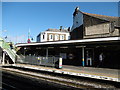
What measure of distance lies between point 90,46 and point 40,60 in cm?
727

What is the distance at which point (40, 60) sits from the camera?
17297 millimetres

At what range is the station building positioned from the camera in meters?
15.1

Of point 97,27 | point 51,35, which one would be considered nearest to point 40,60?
point 97,27

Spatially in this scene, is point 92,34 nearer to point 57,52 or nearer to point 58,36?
point 57,52

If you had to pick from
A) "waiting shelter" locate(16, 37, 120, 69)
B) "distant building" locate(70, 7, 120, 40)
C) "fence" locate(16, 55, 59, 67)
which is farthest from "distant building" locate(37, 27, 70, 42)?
"fence" locate(16, 55, 59, 67)

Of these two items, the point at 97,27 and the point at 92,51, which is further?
the point at 97,27

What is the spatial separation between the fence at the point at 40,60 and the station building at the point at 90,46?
1661 mm

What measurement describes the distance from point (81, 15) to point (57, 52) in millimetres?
11836

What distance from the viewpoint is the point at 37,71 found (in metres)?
15.8

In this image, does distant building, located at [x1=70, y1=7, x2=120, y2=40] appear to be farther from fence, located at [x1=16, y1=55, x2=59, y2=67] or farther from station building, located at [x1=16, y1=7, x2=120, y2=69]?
fence, located at [x1=16, y1=55, x2=59, y2=67]

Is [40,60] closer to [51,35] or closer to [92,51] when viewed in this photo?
[92,51]

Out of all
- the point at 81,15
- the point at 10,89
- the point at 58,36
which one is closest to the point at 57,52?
the point at 81,15

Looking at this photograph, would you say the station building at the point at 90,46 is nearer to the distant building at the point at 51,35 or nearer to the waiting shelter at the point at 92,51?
the waiting shelter at the point at 92,51

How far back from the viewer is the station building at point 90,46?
15062 mm
